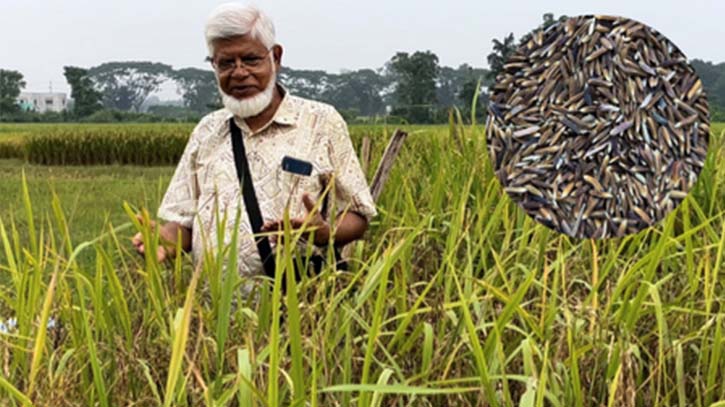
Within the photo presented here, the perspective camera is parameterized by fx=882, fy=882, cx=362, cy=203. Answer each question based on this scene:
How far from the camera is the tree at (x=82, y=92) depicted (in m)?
38.4

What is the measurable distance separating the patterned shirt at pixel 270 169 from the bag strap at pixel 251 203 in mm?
17

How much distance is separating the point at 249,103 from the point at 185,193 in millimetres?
289

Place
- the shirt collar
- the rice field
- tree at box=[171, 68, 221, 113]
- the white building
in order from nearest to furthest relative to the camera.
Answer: the rice field < the shirt collar < tree at box=[171, 68, 221, 113] < the white building

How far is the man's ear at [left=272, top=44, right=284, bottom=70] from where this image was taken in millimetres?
1847

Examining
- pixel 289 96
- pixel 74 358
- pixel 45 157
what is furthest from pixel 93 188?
pixel 74 358

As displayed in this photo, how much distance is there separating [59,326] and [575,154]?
85 cm

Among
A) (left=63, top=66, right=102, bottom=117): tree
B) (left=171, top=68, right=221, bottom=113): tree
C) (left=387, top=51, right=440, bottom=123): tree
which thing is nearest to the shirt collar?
(left=387, top=51, right=440, bottom=123): tree

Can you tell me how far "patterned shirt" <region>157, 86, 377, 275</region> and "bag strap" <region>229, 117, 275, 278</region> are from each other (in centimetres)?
2

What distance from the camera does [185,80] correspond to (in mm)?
50188

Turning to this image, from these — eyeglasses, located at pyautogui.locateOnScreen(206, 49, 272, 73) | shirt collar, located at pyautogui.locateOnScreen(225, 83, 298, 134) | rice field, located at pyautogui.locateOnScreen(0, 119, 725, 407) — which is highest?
eyeglasses, located at pyautogui.locateOnScreen(206, 49, 272, 73)

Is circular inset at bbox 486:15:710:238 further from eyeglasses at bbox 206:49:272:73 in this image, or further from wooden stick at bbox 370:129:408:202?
wooden stick at bbox 370:129:408:202

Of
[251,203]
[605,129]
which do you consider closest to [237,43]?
[251,203]

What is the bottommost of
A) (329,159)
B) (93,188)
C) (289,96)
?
(93,188)

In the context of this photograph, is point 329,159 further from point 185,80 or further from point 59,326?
point 185,80
